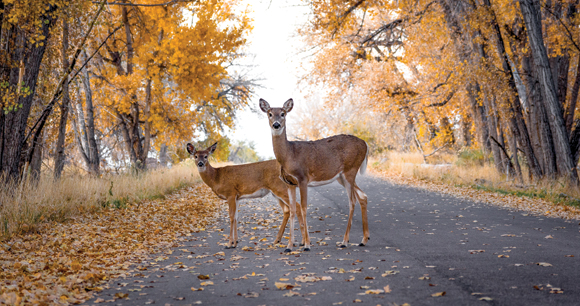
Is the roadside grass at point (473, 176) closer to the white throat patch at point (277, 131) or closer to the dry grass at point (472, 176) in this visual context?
the dry grass at point (472, 176)

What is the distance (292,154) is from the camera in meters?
8.32

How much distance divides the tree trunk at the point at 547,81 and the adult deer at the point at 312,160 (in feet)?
29.3

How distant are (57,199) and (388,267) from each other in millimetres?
7641

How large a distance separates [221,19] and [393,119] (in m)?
15.9

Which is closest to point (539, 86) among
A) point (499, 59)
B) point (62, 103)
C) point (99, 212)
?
point (499, 59)

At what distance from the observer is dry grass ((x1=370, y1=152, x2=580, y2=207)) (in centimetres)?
1405

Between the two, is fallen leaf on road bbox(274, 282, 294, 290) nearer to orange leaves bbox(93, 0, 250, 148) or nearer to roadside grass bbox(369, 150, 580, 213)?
roadside grass bbox(369, 150, 580, 213)

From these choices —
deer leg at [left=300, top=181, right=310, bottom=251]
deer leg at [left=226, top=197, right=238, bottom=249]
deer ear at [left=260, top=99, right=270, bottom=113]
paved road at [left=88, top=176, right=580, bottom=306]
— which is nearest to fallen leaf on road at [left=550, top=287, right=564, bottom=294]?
paved road at [left=88, top=176, right=580, bottom=306]

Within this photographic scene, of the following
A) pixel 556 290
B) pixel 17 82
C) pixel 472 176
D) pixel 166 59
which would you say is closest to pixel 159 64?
pixel 166 59

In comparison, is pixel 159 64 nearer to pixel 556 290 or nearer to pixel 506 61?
pixel 506 61

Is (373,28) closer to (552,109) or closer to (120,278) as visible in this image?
(552,109)

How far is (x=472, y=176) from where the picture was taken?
65.6 ft

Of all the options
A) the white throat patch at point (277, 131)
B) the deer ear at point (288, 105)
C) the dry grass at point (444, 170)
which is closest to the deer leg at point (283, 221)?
the white throat patch at point (277, 131)

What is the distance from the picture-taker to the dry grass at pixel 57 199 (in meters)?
9.02
